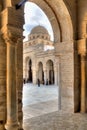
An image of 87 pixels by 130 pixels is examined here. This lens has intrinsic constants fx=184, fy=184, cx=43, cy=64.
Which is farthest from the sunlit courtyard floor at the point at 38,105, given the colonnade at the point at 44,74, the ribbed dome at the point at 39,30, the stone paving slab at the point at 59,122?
the ribbed dome at the point at 39,30

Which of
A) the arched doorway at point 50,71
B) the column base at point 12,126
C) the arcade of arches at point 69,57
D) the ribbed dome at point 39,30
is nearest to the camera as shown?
the column base at point 12,126

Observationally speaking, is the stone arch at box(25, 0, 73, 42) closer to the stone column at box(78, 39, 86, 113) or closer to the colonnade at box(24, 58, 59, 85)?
the stone column at box(78, 39, 86, 113)

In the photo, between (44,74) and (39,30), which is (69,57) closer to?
(44,74)

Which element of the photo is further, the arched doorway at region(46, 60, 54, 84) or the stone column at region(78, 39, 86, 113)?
the arched doorway at region(46, 60, 54, 84)

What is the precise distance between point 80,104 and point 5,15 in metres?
4.43

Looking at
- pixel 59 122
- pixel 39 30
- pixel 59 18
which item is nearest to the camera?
pixel 59 122

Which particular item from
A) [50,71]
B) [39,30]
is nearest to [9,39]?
[50,71]

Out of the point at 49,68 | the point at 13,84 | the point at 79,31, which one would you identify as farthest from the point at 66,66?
the point at 49,68

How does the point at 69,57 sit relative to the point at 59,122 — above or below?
above

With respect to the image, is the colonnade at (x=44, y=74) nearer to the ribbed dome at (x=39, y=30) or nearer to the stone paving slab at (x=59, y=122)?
the ribbed dome at (x=39, y=30)

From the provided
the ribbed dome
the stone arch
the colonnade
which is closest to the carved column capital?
the stone arch

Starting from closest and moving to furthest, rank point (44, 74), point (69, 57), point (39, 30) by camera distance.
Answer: point (69, 57), point (44, 74), point (39, 30)

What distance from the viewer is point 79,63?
7.16m

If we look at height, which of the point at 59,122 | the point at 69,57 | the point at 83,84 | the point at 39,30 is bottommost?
the point at 59,122
